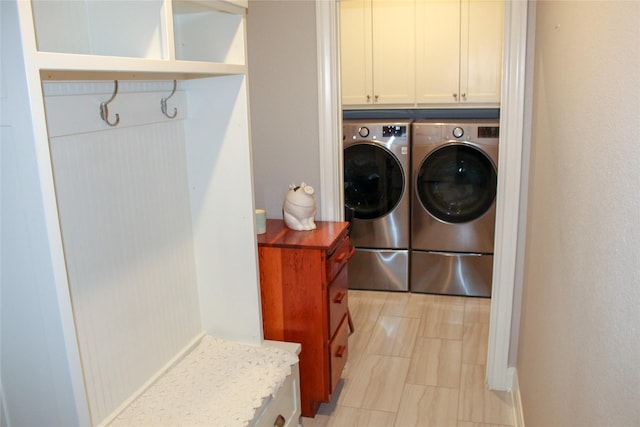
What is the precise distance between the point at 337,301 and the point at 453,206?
1560 millimetres

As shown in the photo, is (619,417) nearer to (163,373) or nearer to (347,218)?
(163,373)

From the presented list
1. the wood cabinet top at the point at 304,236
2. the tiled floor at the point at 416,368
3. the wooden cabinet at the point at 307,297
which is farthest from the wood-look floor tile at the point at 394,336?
the wood cabinet top at the point at 304,236

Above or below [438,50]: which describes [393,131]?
below

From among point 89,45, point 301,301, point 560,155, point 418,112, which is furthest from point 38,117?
point 418,112

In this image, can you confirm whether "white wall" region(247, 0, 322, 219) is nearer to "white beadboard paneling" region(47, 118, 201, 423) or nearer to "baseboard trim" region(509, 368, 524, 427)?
"white beadboard paneling" region(47, 118, 201, 423)

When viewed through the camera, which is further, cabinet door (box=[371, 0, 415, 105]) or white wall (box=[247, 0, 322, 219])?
cabinet door (box=[371, 0, 415, 105])

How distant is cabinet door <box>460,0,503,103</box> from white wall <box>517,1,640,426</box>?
167cm

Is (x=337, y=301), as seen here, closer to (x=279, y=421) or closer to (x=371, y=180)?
(x=279, y=421)

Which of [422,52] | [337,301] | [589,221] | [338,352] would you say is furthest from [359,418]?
[422,52]

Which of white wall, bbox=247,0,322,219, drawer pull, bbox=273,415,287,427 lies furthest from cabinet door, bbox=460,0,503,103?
drawer pull, bbox=273,415,287,427

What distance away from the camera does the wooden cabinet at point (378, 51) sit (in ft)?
12.2

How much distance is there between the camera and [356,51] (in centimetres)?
385

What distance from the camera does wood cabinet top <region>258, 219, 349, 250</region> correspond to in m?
2.34

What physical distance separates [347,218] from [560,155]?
2.46 meters
